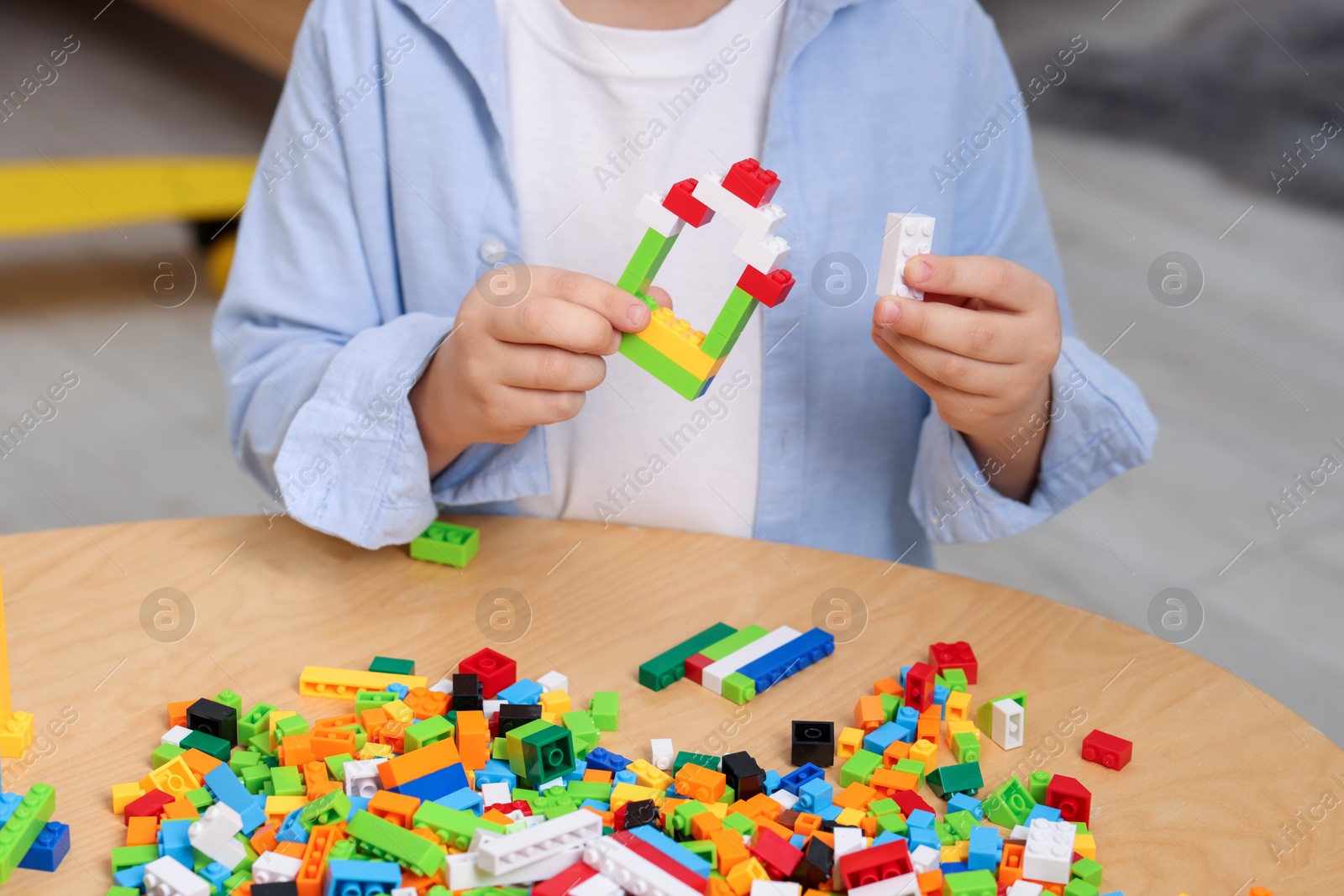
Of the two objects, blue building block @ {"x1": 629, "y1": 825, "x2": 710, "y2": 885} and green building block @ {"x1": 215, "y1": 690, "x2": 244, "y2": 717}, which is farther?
green building block @ {"x1": 215, "y1": 690, "x2": 244, "y2": 717}

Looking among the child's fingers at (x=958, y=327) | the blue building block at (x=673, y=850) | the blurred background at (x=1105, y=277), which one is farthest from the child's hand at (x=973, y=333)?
the blurred background at (x=1105, y=277)

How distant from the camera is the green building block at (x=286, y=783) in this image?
0.66 metres

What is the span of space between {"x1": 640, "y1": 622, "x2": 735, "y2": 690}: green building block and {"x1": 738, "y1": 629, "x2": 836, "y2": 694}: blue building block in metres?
0.04

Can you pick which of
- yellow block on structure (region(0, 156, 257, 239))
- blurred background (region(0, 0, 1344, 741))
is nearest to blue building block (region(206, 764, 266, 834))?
blurred background (region(0, 0, 1344, 741))

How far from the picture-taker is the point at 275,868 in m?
0.59

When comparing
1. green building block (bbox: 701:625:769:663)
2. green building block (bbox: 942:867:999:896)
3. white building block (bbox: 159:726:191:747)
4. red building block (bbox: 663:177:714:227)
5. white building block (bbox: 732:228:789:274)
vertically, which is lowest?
white building block (bbox: 159:726:191:747)

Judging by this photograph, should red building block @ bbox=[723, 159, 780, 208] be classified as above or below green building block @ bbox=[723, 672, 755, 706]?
above

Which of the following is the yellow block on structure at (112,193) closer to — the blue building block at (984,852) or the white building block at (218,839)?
the white building block at (218,839)

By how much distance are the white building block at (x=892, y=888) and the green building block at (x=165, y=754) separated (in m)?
0.38

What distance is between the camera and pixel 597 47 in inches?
39.7

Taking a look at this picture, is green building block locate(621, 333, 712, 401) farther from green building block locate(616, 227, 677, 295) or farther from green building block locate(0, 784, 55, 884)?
green building block locate(0, 784, 55, 884)

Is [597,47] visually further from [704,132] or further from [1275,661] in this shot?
[1275,661]

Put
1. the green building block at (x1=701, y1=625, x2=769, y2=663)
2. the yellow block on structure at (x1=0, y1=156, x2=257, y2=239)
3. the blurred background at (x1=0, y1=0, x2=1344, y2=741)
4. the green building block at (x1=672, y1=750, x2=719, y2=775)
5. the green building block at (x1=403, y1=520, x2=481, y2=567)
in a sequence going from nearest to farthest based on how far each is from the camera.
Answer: the green building block at (x1=672, y1=750, x2=719, y2=775)
the green building block at (x1=701, y1=625, x2=769, y2=663)
the green building block at (x1=403, y1=520, x2=481, y2=567)
the blurred background at (x1=0, y1=0, x2=1344, y2=741)
the yellow block on structure at (x1=0, y1=156, x2=257, y2=239)

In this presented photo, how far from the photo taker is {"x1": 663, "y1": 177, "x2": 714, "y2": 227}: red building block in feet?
Result: 2.38
